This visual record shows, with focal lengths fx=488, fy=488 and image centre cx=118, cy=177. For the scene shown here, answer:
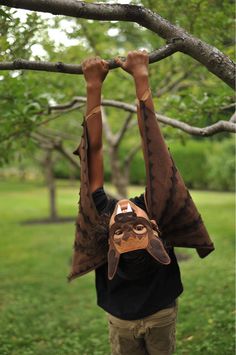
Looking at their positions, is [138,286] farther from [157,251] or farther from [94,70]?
[94,70]

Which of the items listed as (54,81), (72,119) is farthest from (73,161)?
(72,119)

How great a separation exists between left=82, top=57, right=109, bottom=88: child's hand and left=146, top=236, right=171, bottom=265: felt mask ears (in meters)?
0.88

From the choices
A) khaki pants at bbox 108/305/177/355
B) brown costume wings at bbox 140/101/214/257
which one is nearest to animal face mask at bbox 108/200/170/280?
brown costume wings at bbox 140/101/214/257

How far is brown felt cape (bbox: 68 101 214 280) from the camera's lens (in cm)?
251

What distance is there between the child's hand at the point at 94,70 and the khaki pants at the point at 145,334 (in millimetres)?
1299

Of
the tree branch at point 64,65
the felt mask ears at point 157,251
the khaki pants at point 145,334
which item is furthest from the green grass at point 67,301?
the tree branch at point 64,65

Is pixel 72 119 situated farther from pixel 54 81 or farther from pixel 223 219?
pixel 54 81

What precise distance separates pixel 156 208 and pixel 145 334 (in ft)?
2.32

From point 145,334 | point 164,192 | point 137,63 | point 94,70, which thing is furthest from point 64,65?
point 145,334

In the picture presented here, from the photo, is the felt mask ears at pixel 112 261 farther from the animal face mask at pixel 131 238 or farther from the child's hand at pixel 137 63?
the child's hand at pixel 137 63

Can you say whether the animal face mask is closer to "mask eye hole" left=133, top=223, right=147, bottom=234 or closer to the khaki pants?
"mask eye hole" left=133, top=223, right=147, bottom=234

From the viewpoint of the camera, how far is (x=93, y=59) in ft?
8.62

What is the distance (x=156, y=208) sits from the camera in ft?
8.44

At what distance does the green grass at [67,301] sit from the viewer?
5.37m
